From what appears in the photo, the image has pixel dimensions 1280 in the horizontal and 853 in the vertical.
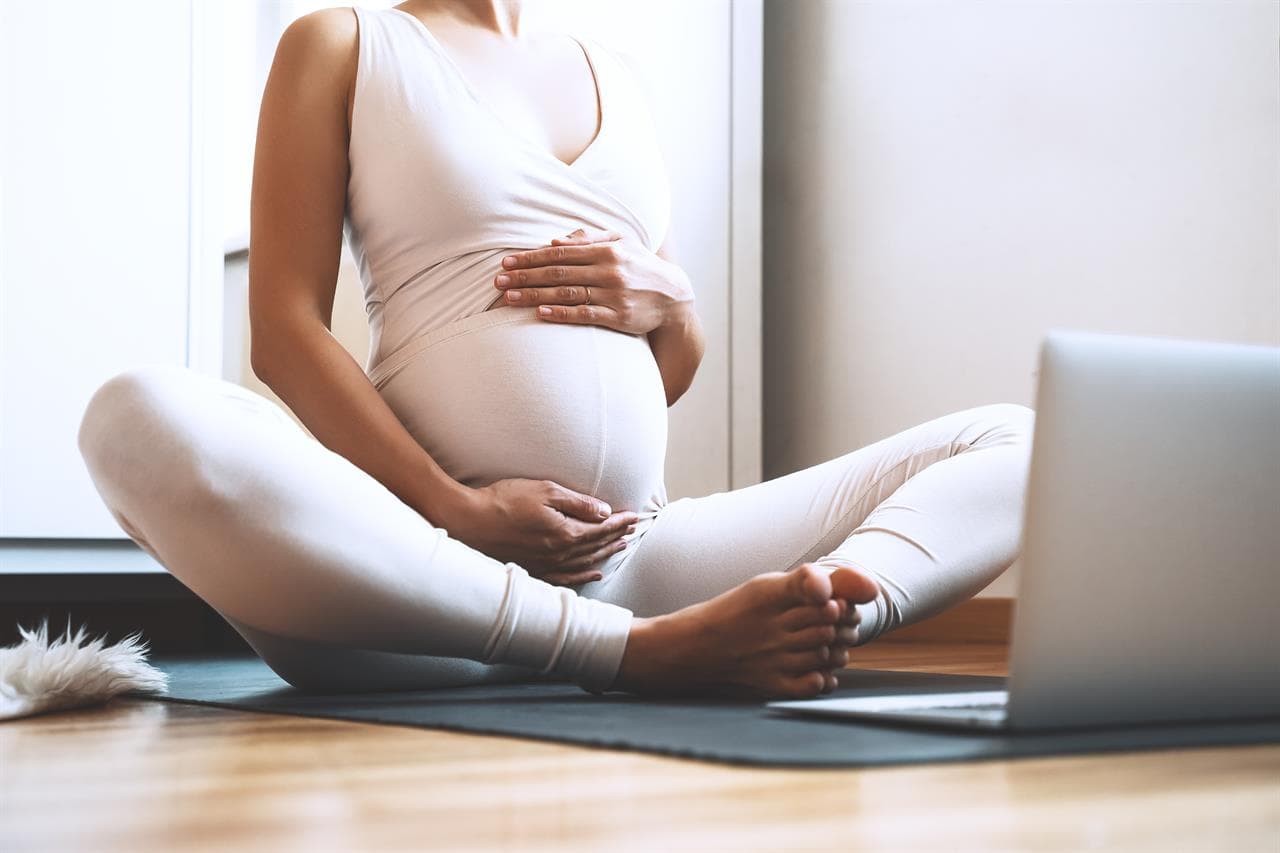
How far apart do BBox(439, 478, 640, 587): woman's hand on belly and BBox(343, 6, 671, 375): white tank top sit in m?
0.18

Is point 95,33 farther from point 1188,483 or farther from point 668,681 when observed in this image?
point 1188,483

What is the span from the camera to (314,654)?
1.02 meters

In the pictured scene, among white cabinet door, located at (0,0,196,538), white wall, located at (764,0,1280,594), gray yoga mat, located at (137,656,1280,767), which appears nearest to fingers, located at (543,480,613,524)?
gray yoga mat, located at (137,656,1280,767)

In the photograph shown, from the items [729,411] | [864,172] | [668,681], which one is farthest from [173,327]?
[668,681]

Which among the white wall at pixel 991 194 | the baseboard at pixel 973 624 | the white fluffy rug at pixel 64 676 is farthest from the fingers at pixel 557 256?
the baseboard at pixel 973 624

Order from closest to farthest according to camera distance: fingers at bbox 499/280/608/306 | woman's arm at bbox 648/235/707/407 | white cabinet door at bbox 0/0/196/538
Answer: fingers at bbox 499/280/608/306
woman's arm at bbox 648/235/707/407
white cabinet door at bbox 0/0/196/538

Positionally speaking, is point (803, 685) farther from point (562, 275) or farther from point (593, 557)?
point (562, 275)

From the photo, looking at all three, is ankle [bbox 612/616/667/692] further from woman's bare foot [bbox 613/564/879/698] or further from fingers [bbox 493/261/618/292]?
fingers [bbox 493/261/618/292]

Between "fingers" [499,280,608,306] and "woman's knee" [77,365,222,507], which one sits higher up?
"fingers" [499,280,608,306]

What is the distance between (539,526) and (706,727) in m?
0.30

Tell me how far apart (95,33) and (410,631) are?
56.5 inches

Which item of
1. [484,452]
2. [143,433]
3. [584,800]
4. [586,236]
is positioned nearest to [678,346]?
[586,236]

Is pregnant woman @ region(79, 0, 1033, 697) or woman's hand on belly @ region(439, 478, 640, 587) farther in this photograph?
woman's hand on belly @ region(439, 478, 640, 587)

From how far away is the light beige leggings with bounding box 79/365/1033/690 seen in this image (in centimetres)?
86
